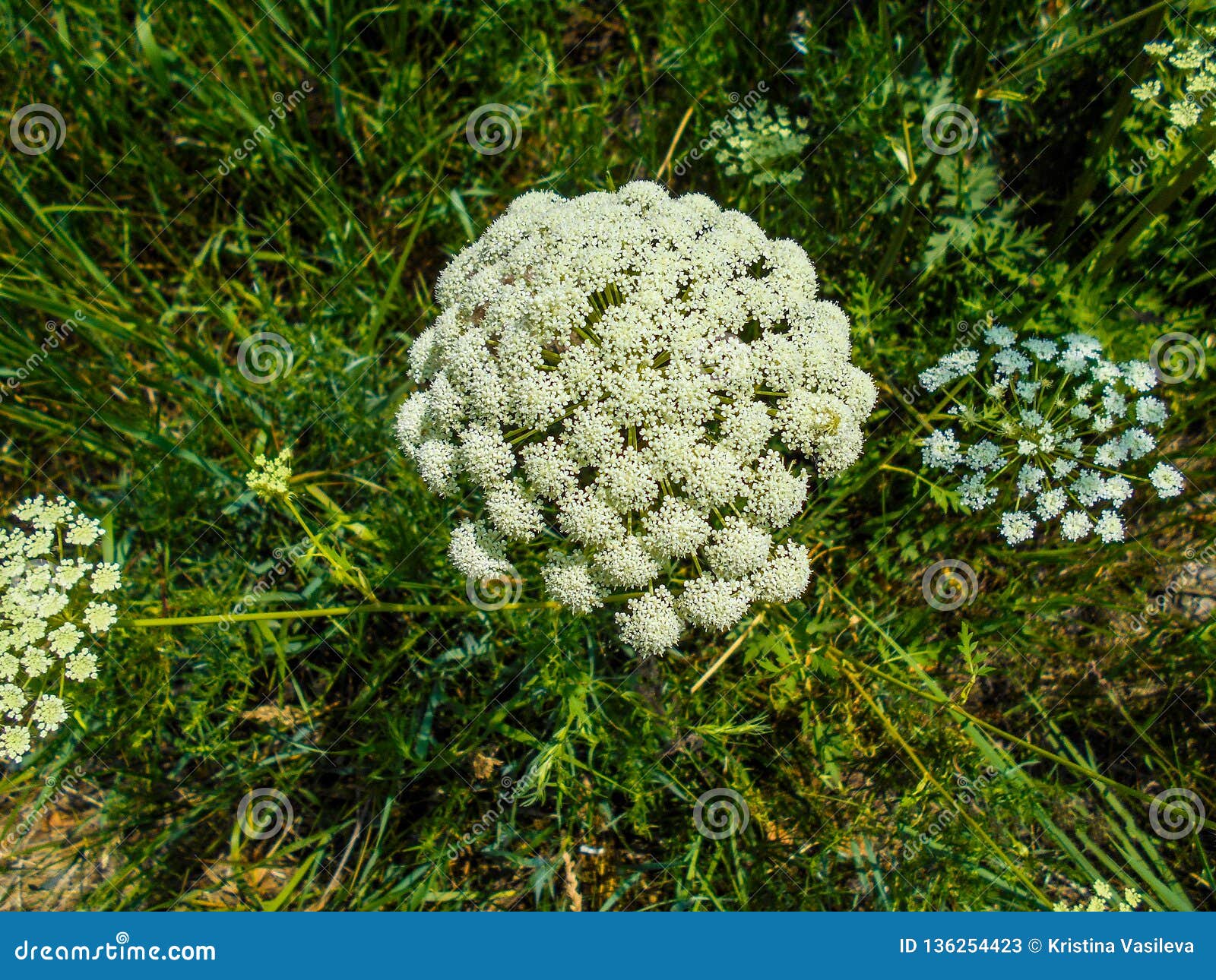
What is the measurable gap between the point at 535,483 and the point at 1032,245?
474 cm

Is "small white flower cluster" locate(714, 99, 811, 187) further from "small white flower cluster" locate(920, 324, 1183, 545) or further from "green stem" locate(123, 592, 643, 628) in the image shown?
"green stem" locate(123, 592, 643, 628)

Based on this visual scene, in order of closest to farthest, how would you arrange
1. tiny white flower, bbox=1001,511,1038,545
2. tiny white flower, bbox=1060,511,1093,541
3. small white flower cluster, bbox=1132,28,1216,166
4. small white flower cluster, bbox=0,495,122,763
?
small white flower cluster, bbox=1132,28,1216,166 → small white flower cluster, bbox=0,495,122,763 → tiny white flower, bbox=1001,511,1038,545 → tiny white flower, bbox=1060,511,1093,541

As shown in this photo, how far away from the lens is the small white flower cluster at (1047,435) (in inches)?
212

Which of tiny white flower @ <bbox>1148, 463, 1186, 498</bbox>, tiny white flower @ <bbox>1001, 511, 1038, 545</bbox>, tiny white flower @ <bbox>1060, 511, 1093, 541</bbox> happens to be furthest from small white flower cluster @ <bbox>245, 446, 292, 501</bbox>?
tiny white flower @ <bbox>1148, 463, 1186, 498</bbox>

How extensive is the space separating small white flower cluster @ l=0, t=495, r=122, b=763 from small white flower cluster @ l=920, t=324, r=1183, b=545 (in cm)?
547

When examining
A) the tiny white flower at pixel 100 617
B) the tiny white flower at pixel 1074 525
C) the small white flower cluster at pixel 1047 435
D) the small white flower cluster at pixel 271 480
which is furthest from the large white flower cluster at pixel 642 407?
the tiny white flower at pixel 100 617

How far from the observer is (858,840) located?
604 cm

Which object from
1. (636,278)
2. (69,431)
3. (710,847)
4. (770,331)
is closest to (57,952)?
(69,431)

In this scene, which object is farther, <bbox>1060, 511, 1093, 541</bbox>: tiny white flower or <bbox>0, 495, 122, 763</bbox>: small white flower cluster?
<bbox>1060, 511, 1093, 541</bbox>: tiny white flower

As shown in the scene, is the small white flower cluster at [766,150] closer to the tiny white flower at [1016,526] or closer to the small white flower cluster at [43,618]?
the tiny white flower at [1016,526]

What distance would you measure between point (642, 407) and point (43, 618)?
368 cm

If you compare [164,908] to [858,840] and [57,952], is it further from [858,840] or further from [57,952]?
[858,840]

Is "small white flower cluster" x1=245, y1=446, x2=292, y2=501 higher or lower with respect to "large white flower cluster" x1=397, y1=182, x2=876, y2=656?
lower

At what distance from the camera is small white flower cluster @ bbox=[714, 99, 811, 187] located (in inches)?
236
